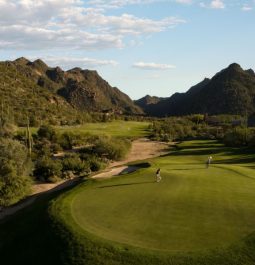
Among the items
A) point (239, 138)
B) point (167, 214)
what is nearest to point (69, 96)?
point (239, 138)

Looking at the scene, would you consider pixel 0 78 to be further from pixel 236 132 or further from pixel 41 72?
pixel 41 72

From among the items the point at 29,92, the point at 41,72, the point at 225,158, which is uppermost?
the point at 41,72

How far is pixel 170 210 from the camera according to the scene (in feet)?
60.4

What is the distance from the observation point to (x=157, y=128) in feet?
310

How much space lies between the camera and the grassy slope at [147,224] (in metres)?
14.6

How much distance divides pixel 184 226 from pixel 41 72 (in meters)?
188

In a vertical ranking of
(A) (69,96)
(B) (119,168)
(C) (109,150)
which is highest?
(A) (69,96)

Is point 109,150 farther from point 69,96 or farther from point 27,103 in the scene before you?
point 69,96

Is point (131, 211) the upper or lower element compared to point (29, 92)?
lower

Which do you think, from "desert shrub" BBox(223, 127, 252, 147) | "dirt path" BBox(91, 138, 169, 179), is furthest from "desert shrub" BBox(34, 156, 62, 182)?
"desert shrub" BBox(223, 127, 252, 147)

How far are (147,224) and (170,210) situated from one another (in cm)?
194

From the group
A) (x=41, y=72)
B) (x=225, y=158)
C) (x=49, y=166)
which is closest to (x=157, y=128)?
(x=225, y=158)

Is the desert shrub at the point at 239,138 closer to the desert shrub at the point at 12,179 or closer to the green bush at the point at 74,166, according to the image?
the green bush at the point at 74,166

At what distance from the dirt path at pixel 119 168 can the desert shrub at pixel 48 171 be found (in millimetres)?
1651
